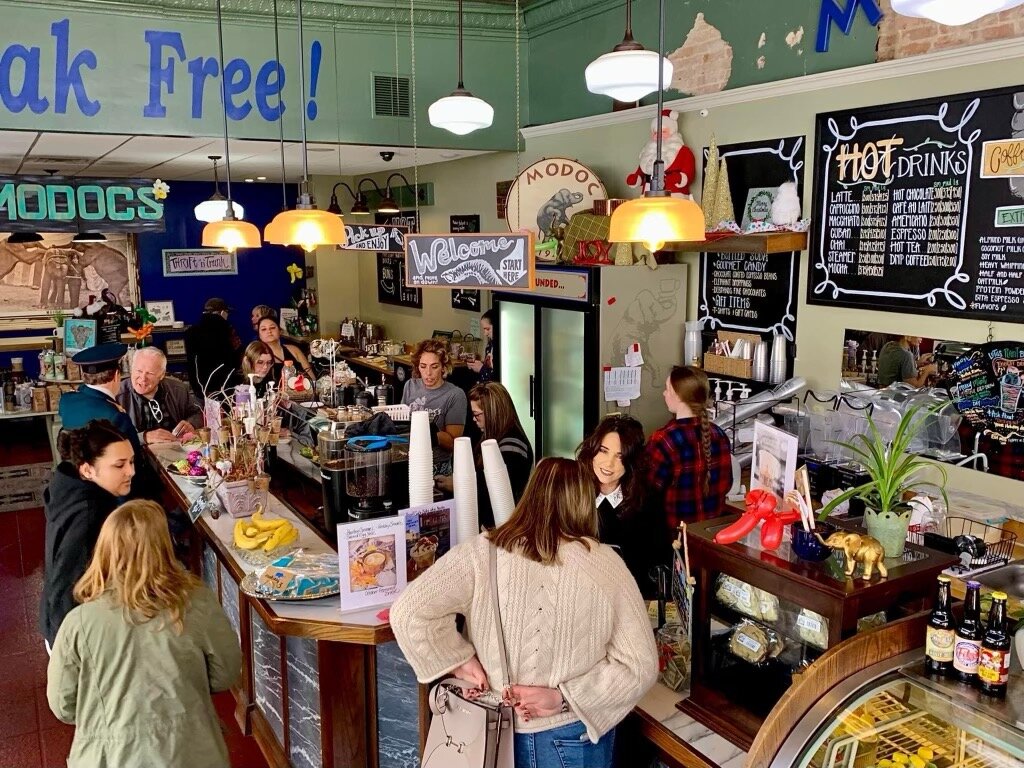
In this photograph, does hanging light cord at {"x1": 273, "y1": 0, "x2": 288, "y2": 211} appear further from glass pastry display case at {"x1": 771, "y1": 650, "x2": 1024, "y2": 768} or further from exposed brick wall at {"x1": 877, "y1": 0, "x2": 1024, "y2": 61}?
glass pastry display case at {"x1": 771, "y1": 650, "x2": 1024, "y2": 768}

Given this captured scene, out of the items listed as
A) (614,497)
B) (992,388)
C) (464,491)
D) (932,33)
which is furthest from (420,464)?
(932,33)

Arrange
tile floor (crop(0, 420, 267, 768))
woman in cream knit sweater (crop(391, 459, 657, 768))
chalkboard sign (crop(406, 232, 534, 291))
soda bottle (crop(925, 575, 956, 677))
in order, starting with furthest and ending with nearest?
tile floor (crop(0, 420, 267, 768)) → chalkboard sign (crop(406, 232, 534, 291)) → woman in cream knit sweater (crop(391, 459, 657, 768)) → soda bottle (crop(925, 575, 956, 677))

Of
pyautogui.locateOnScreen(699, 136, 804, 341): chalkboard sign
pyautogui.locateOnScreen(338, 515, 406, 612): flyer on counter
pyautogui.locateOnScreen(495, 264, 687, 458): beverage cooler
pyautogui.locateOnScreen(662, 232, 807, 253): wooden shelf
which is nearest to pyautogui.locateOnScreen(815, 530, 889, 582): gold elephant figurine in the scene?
pyautogui.locateOnScreen(338, 515, 406, 612): flyer on counter

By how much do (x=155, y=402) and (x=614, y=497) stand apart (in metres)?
3.59

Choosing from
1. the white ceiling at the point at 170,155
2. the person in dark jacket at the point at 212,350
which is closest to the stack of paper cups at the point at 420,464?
the white ceiling at the point at 170,155

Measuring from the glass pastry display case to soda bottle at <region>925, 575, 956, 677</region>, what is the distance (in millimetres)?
32

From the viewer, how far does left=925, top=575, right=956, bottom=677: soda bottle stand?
1.87m

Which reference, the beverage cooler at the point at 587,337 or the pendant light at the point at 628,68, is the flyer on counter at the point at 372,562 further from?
the beverage cooler at the point at 587,337

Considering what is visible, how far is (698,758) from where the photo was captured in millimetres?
2227

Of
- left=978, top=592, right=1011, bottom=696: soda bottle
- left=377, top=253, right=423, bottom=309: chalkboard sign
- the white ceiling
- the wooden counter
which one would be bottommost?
the wooden counter

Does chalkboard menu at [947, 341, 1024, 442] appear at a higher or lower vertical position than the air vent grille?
lower

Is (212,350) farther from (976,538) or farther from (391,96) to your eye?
(976,538)

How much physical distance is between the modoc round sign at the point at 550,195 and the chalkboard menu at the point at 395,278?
2.89 meters

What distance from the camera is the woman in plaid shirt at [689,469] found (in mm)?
3650
